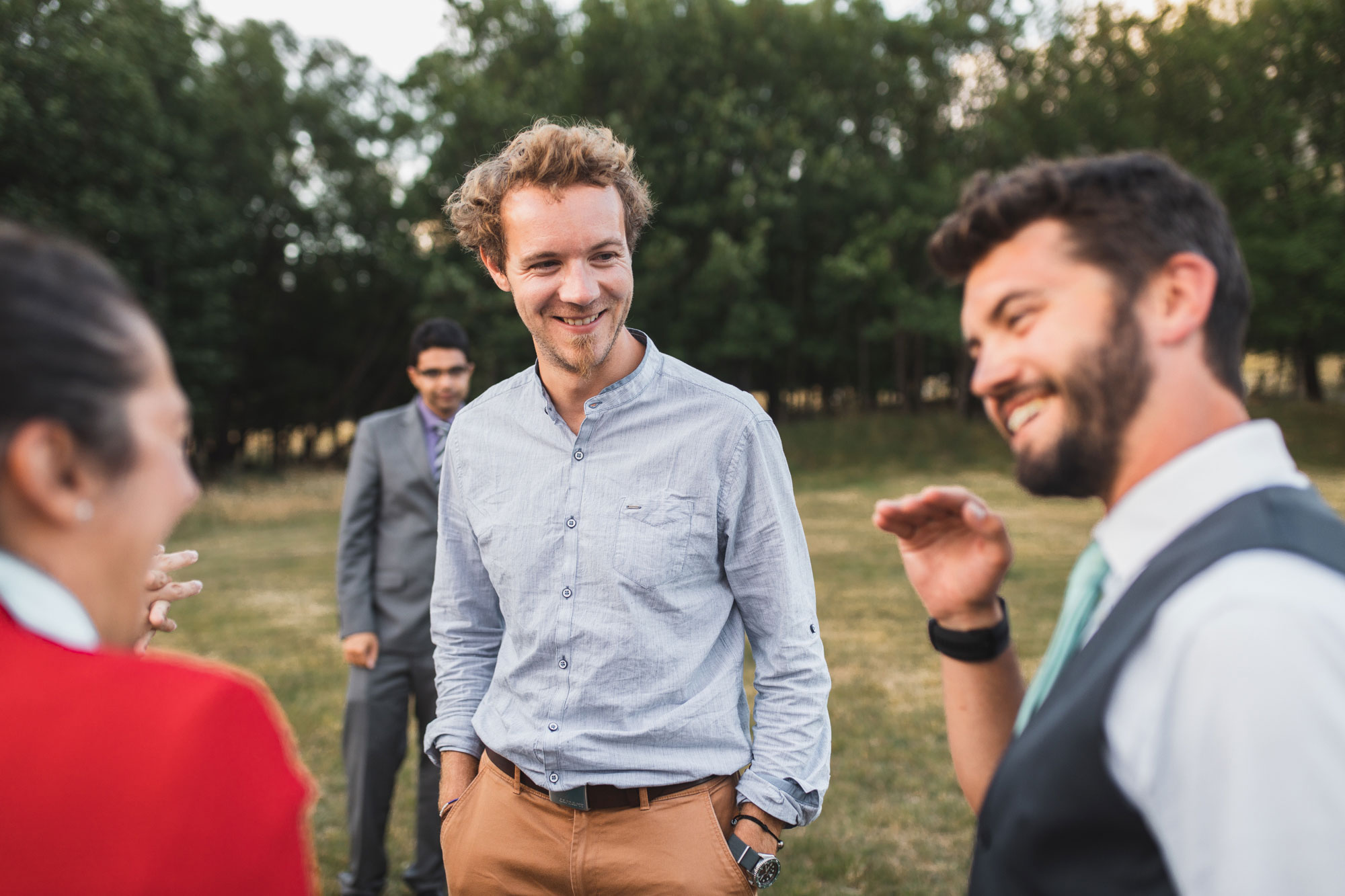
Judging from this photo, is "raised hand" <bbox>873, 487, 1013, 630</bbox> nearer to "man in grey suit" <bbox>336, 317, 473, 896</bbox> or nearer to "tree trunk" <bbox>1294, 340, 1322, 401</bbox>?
"man in grey suit" <bbox>336, 317, 473, 896</bbox>

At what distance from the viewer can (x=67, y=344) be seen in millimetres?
998

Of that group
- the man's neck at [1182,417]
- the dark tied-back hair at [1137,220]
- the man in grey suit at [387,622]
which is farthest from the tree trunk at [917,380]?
the man's neck at [1182,417]

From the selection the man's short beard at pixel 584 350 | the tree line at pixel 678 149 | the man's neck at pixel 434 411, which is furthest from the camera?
the tree line at pixel 678 149

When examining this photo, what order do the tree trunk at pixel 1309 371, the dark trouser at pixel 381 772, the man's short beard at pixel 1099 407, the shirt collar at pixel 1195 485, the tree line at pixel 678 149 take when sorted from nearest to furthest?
the shirt collar at pixel 1195 485
the man's short beard at pixel 1099 407
the dark trouser at pixel 381 772
the tree line at pixel 678 149
the tree trunk at pixel 1309 371

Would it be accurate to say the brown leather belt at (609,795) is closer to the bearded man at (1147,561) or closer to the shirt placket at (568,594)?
the shirt placket at (568,594)

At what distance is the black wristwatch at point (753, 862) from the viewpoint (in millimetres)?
2205

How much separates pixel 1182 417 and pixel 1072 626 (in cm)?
38

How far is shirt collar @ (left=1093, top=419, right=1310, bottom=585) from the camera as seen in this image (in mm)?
1253

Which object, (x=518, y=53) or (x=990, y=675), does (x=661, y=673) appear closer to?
(x=990, y=675)

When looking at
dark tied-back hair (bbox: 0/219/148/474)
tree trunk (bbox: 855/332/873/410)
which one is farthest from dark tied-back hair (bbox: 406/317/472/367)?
tree trunk (bbox: 855/332/873/410)

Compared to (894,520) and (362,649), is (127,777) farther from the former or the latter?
(362,649)

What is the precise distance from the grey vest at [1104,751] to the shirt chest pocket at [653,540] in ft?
3.73

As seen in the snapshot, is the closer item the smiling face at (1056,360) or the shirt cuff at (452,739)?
the smiling face at (1056,360)

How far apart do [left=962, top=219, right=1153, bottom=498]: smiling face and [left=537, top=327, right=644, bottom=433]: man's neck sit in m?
1.18
